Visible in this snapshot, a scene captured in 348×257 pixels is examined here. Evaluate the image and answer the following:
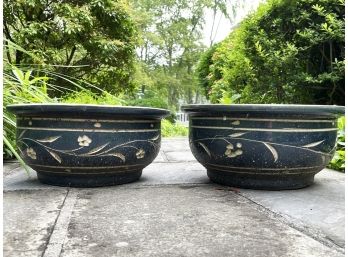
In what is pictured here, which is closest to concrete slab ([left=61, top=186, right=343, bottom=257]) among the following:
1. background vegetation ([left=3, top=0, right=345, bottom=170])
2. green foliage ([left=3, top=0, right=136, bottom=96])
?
background vegetation ([left=3, top=0, right=345, bottom=170])

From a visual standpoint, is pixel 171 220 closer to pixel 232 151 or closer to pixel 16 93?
pixel 232 151

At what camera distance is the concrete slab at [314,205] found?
1021 millimetres

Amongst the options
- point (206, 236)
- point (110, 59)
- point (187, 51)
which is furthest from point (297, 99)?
point (187, 51)

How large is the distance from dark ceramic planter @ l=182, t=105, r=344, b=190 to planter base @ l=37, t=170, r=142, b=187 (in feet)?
1.42

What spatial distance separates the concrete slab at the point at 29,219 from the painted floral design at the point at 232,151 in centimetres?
69

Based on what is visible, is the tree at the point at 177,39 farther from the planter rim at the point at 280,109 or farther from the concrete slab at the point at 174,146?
the planter rim at the point at 280,109

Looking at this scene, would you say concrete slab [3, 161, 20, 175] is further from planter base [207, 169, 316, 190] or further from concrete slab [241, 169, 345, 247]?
concrete slab [241, 169, 345, 247]

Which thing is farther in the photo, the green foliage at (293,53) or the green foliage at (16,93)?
the green foliage at (293,53)

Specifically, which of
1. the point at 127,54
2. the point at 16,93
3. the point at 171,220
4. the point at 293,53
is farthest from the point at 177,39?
the point at 171,220

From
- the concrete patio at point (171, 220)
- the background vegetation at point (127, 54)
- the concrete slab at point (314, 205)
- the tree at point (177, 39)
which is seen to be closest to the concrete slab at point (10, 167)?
the background vegetation at point (127, 54)

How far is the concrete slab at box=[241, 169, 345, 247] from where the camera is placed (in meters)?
1.02

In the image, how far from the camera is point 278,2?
4.02 meters

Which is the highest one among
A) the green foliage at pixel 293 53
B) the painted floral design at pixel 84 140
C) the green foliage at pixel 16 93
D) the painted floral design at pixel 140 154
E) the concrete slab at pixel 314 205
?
the green foliage at pixel 293 53

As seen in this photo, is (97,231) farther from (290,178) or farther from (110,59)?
(110,59)
